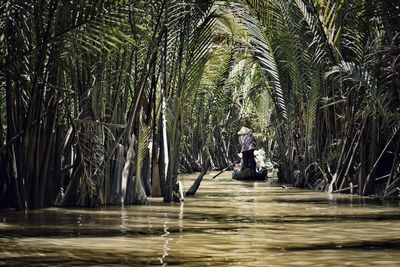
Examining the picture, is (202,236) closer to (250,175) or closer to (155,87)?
(155,87)

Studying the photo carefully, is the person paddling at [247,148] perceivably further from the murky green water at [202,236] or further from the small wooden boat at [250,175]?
the murky green water at [202,236]

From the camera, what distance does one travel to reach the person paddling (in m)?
23.4

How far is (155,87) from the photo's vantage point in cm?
1188

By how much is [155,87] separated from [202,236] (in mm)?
5271

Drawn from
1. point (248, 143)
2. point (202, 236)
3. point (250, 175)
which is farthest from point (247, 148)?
point (202, 236)

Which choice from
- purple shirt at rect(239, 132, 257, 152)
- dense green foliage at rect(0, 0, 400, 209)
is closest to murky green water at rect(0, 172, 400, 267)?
dense green foliage at rect(0, 0, 400, 209)

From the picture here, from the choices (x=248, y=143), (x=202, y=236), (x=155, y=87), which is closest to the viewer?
(x=202, y=236)

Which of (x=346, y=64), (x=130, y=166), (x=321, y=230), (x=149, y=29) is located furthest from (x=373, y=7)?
(x=321, y=230)

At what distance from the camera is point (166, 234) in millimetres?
7051

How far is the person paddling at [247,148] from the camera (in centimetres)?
2344

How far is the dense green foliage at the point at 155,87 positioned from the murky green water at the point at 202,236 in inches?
A: 27.2

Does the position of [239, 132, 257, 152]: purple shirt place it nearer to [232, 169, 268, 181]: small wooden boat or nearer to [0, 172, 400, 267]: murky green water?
[232, 169, 268, 181]: small wooden boat

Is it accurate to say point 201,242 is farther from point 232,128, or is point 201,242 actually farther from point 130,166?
point 232,128

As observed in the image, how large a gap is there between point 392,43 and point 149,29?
3.20 metres
